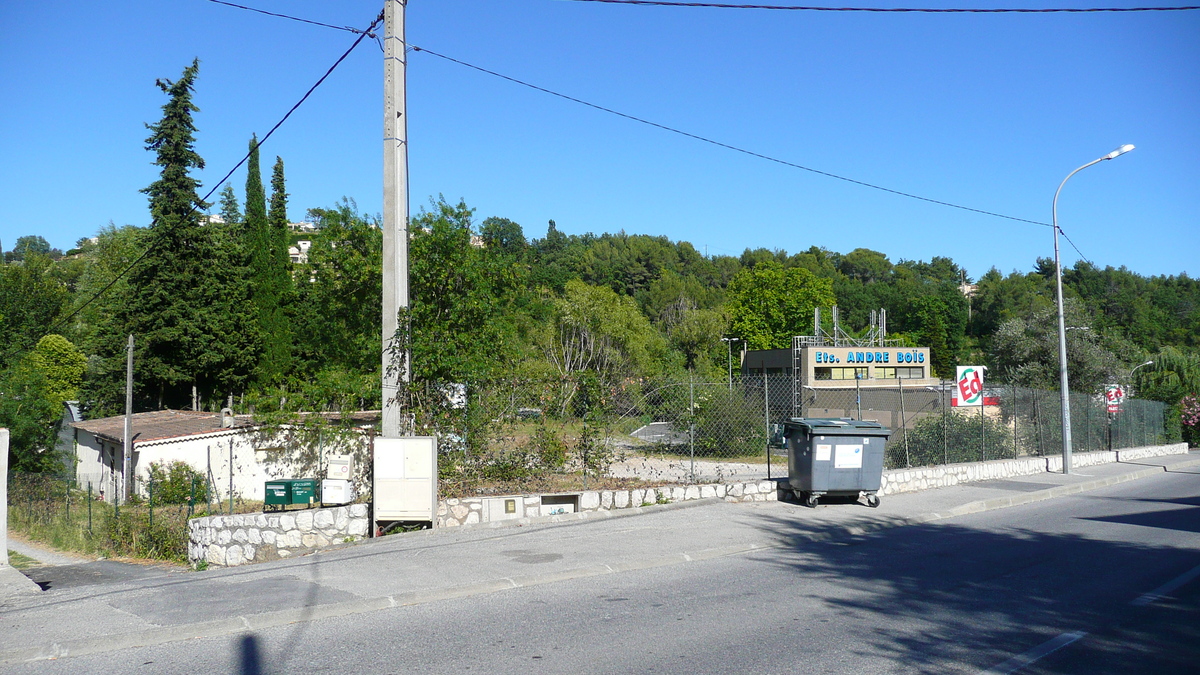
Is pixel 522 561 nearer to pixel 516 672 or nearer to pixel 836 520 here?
pixel 516 672

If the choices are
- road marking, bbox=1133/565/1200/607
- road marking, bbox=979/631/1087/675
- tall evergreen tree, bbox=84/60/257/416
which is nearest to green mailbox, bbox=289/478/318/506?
road marking, bbox=979/631/1087/675

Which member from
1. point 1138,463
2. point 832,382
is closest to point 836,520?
point 1138,463

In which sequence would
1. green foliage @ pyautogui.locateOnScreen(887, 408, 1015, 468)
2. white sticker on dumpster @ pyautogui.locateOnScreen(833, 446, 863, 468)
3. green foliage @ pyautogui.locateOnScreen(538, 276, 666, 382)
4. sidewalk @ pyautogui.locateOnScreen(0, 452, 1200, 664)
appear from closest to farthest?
sidewalk @ pyautogui.locateOnScreen(0, 452, 1200, 664) → white sticker on dumpster @ pyautogui.locateOnScreen(833, 446, 863, 468) → green foliage @ pyautogui.locateOnScreen(887, 408, 1015, 468) → green foliage @ pyautogui.locateOnScreen(538, 276, 666, 382)

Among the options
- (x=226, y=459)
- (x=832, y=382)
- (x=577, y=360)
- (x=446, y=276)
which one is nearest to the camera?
(x=446, y=276)

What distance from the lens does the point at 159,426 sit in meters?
28.9

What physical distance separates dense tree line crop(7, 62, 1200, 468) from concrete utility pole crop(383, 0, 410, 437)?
1.65 ft

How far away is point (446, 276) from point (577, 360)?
101ft

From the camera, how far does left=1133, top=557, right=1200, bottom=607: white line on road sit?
7.69 m

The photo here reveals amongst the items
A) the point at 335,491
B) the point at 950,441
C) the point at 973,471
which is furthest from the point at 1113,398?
the point at 335,491

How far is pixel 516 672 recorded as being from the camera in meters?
5.53

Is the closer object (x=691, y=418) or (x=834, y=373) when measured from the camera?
(x=691, y=418)

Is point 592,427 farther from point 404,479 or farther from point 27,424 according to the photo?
point 27,424

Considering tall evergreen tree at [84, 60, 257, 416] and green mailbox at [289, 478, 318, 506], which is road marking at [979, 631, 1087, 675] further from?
tall evergreen tree at [84, 60, 257, 416]

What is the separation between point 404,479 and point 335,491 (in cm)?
110
